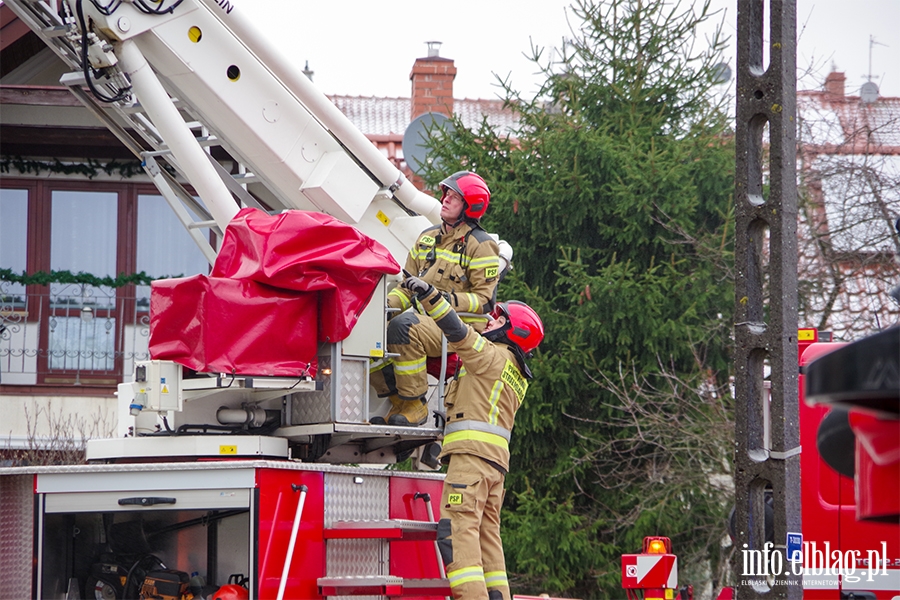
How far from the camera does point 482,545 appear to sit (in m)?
6.47

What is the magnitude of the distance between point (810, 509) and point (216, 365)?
4.26 m

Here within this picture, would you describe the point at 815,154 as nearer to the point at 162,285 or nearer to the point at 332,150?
the point at 332,150

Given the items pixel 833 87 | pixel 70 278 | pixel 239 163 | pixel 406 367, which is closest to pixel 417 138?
pixel 70 278

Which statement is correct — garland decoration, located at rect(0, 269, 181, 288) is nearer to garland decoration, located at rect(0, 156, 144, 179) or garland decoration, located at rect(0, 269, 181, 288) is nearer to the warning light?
garland decoration, located at rect(0, 156, 144, 179)

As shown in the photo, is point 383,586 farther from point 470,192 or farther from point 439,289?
point 470,192

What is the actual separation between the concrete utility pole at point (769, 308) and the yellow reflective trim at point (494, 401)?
54.9 inches

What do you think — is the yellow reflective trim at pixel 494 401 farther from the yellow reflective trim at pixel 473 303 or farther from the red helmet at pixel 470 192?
the red helmet at pixel 470 192

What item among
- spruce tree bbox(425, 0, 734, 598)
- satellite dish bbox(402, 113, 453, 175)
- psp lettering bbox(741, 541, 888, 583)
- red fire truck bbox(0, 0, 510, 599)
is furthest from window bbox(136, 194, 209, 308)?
psp lettering bbox(741, 541, 888, 583)

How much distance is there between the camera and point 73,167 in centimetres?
1449

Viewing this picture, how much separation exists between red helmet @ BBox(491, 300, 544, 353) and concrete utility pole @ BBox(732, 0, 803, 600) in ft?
4.54

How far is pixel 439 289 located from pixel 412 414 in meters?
0.76

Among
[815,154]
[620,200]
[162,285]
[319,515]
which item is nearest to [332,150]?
[162,285]

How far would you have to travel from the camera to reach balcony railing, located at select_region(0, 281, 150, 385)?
1404cm

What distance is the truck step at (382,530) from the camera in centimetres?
587
